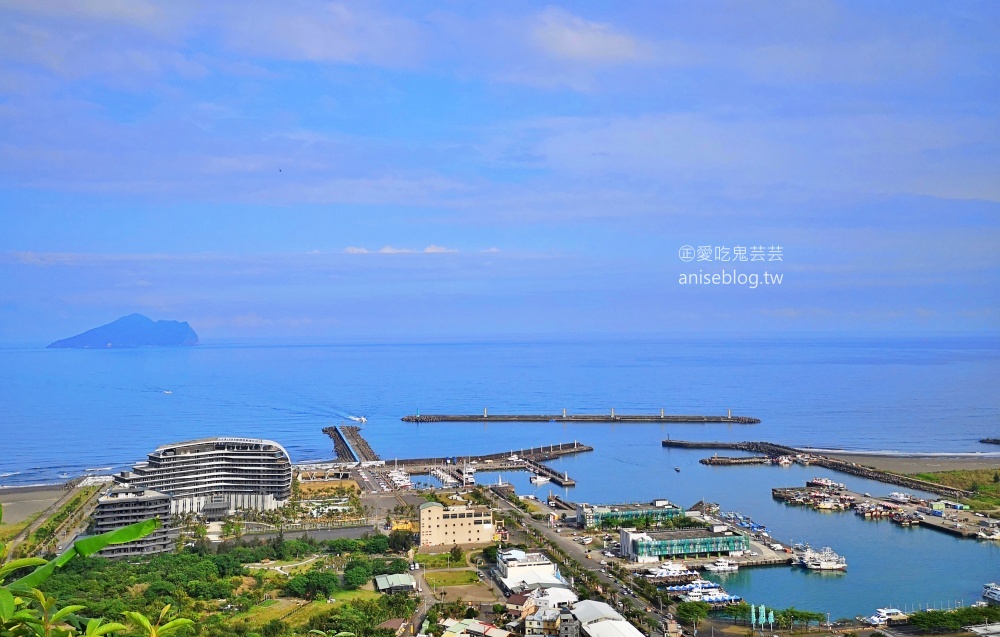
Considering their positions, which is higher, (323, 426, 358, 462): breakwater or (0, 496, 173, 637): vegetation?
(0, 496, 173, 637): vegetation

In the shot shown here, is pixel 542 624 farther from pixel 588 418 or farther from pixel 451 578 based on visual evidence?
pixel 588 418

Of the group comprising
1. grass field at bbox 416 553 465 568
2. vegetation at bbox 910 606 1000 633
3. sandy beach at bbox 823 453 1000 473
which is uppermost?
sandy beach at bbox 823 453 1000 473

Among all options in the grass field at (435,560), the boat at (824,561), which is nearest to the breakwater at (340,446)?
the grass field at (435,560)

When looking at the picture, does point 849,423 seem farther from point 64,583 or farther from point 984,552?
point 64,583

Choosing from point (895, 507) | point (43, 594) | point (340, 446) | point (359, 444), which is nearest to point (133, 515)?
point (359, 444)

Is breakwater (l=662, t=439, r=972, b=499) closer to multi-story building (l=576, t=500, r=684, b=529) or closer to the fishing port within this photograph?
the fishing port

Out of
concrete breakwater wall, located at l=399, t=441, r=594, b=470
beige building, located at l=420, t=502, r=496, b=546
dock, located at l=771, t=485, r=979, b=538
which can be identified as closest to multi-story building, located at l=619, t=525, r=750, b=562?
beige building, located at l=420, t=502, r=496, b=546
